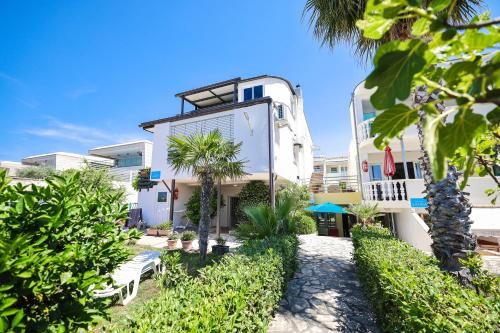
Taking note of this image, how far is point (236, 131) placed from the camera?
14484 mm

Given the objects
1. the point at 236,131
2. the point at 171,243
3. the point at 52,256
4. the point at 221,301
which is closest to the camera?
the point at 52,256

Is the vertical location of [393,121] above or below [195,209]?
above

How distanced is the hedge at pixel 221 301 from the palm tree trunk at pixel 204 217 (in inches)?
163

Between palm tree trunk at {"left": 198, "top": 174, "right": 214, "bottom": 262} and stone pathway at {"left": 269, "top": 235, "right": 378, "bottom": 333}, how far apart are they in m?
3.45

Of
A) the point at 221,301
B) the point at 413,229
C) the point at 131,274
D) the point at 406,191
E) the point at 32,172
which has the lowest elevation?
the point at 131,274

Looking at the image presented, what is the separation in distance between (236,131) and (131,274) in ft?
33.4

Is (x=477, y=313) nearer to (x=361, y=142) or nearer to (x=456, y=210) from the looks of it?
(x=456, y=210)

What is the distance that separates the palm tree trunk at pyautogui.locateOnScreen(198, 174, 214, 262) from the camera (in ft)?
27.1

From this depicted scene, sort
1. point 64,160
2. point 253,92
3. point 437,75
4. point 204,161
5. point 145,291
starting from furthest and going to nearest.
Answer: point 64,160 < point 253,92 < point 204,161 < point 145,291 < point 437,75

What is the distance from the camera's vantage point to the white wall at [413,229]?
902 cm

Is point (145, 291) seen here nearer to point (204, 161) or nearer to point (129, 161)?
point (204, 161)

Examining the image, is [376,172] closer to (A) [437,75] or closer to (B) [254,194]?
(B) [254,194]

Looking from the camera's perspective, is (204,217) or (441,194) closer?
(441,194)

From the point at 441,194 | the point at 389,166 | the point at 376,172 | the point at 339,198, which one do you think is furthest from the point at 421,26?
the point at 339,198
